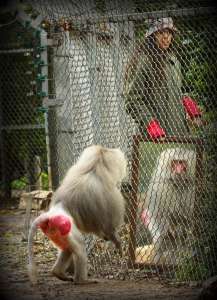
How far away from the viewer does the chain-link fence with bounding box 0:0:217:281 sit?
609 centimetres

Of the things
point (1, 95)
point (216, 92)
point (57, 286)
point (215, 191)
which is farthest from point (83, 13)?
point (1, 95)

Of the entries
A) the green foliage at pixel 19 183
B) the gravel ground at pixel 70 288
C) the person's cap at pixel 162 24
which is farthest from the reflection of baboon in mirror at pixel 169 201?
the green foliage at pixel 19 183

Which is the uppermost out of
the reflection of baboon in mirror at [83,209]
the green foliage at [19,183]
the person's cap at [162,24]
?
the person's cap at [162,24]

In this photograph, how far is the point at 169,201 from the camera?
664 cm

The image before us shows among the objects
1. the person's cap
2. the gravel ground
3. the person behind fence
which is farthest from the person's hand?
the gravel ground

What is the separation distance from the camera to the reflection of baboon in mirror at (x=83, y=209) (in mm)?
6167

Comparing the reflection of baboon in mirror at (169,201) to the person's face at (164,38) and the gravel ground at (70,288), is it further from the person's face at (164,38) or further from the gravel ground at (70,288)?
the person's face at (164,38)

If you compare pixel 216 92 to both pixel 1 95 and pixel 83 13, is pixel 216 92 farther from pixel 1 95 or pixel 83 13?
pixel 1 95

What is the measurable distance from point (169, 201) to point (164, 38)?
4.80 ft

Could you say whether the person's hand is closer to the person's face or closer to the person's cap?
the person's face

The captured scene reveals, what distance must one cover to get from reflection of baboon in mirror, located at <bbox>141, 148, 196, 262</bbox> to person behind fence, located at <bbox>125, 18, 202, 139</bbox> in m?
0.27

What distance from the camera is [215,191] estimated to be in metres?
6.05

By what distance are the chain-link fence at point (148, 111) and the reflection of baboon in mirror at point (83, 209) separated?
207mm

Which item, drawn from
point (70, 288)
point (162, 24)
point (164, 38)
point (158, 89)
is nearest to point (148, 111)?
point (158, 89)
